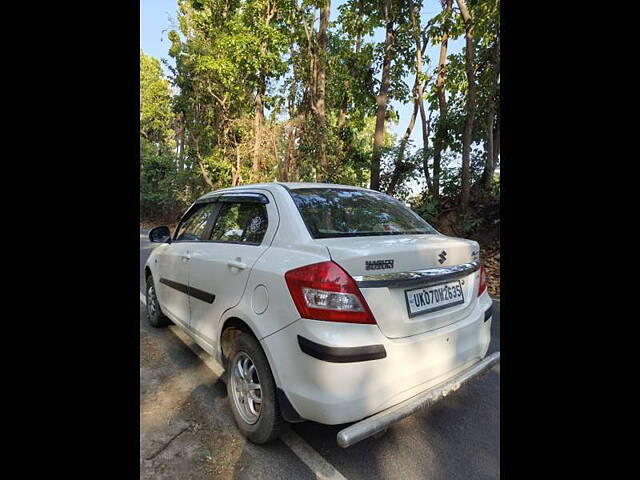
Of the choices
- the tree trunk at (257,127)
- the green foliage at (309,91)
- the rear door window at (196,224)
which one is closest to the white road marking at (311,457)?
the rear door window at (196,224)

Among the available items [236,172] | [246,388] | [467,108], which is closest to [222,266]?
[246,388]

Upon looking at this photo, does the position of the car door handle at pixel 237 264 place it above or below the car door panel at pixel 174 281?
above

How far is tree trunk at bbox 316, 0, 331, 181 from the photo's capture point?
10.6m

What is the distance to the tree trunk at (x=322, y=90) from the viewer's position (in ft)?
34.7

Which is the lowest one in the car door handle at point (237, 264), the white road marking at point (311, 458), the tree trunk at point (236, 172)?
the white road marking at point (311, 458)

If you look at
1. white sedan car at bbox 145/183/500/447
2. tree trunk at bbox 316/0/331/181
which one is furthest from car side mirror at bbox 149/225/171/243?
tree trunk at bbox 316/0/331/181

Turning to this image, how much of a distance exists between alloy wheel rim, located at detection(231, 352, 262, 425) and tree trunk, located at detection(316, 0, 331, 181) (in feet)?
28.3

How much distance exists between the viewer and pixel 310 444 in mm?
2207

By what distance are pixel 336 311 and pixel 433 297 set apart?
0.64 m

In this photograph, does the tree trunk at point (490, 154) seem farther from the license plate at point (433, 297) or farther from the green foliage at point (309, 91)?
the license plate at point (433, 297)

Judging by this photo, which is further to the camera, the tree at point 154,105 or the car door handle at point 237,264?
the tree at point 154,105

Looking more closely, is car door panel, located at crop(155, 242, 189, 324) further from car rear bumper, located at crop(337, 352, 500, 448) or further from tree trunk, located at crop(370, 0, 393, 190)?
tree trunk, located at crop(370, 0, 393, 190)
